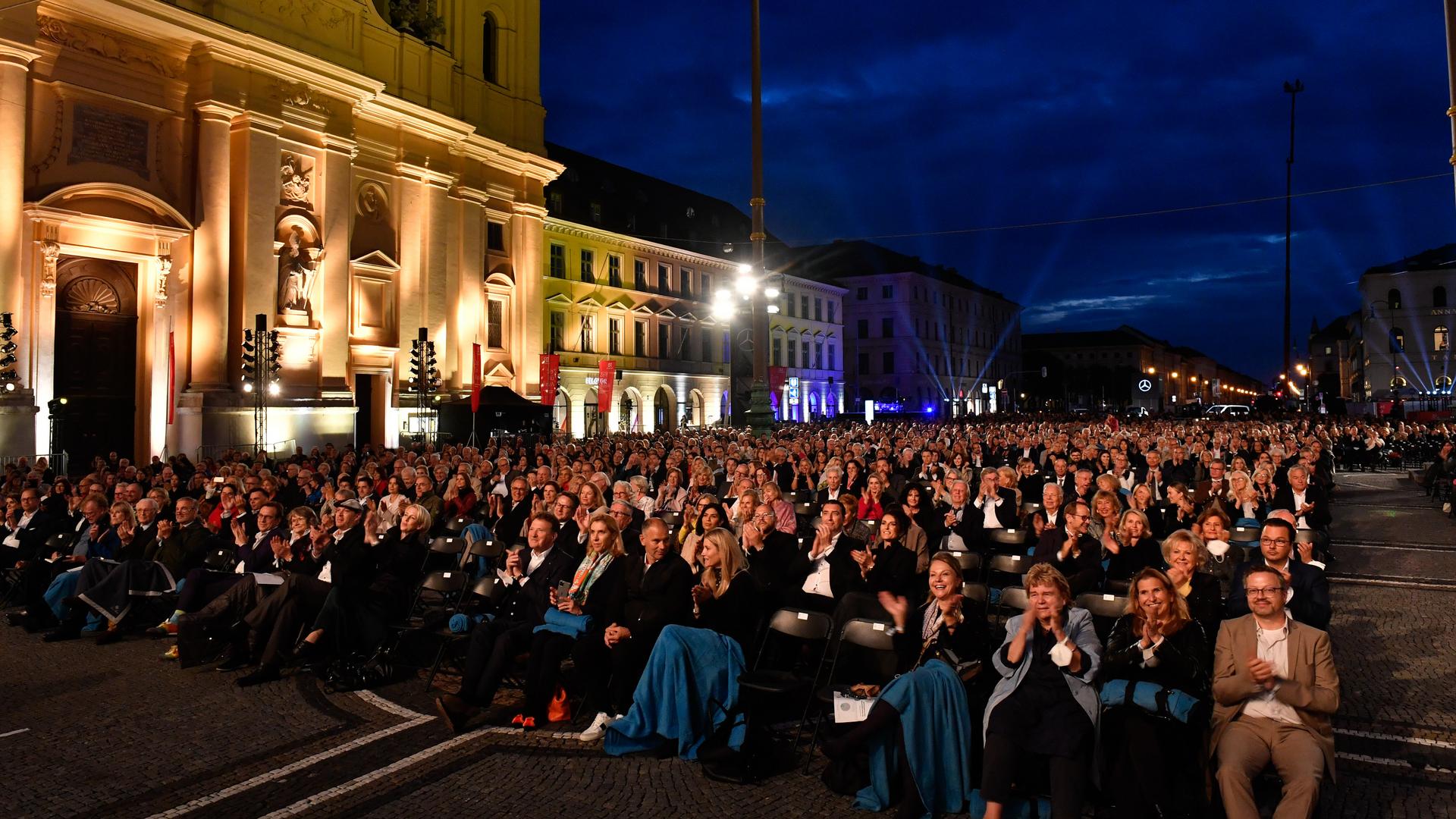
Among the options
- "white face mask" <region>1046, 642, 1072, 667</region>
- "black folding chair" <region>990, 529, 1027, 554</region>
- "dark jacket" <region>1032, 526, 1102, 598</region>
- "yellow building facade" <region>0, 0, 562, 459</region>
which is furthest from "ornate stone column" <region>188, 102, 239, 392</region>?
"white face mask" <region>1046, 642, 1072, 667</region>

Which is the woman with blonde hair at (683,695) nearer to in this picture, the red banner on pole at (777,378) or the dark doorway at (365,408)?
the red banner on pole at (777,378)

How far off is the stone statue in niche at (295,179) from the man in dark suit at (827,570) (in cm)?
2465

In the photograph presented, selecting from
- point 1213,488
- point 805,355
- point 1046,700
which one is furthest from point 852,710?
point 805,355

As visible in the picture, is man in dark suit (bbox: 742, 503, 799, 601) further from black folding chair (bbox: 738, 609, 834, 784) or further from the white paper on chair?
the white paper on chair

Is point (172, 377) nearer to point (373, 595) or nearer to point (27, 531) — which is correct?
point (27, 531)

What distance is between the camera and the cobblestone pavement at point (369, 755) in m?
4.90

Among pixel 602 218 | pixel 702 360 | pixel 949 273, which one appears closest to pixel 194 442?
pixel 602 218

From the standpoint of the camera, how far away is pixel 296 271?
27156 millimetres

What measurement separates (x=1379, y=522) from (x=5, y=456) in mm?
27669

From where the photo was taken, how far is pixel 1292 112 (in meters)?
41.5

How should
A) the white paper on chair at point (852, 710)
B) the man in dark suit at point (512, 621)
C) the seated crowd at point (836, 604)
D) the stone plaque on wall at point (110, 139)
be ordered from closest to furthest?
the seated crowd at point (836, 604) < the white paper on chair at point (852, 710) < the man in dark suit at point (512, 621) < the stone plaque on wall at point (110, 139)

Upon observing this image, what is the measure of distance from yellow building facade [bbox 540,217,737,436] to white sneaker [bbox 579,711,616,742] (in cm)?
3524

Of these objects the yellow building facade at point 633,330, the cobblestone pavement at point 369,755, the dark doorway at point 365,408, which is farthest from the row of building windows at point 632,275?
the cobblestone pavement at point 369,755

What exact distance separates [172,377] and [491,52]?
2030 centimetres
